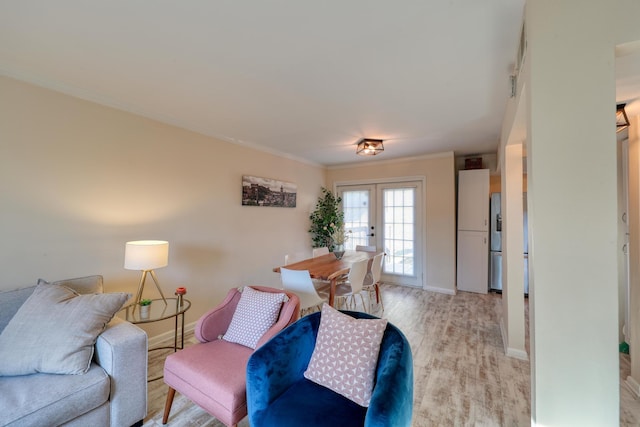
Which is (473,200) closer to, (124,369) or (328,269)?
(328,269)

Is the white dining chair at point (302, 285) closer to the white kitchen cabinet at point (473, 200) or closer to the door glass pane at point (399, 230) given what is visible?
the door glass pane at point (399, 230)

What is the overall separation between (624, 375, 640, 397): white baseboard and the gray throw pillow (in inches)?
145

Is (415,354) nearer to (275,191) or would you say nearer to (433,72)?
(433,72)

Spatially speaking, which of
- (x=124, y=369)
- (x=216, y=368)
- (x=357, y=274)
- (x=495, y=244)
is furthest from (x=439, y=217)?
(x=124, y=369)

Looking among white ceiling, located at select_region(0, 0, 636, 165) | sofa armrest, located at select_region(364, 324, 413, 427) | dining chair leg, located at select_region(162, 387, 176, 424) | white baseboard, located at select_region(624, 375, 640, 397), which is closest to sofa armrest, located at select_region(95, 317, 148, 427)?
dining chair leg, located at select_region(162, 387, 176, 424)

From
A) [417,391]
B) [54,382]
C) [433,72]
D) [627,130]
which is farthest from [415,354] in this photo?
[627,130]

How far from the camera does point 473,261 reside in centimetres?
442

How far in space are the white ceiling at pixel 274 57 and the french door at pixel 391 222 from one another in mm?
2081

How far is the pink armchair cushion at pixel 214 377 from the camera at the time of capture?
1.38 metres

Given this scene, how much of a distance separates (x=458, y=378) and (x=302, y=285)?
1.53 m

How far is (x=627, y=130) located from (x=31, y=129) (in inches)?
193

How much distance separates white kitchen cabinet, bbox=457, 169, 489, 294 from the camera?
4.32 m

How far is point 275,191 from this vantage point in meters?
4.16

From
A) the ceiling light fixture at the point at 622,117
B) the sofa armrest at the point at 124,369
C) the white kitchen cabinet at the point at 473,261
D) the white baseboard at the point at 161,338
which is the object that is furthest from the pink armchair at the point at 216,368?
the white kitchen cabinet at the point at 473,261
